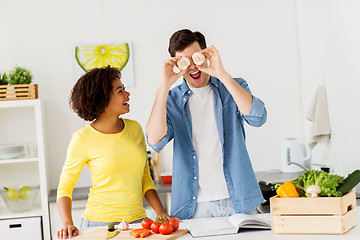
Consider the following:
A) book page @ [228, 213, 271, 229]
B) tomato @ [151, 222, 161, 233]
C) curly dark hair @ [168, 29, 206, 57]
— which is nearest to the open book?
book page @ [228, 213, 271, 229]

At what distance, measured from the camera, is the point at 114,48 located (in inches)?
162

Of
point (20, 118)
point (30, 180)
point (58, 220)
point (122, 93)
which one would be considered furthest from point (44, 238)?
point (122, 93)

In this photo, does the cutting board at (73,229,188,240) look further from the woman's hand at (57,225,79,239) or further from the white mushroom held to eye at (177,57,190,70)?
the white mushroom held to eye at (177,57,190,70)

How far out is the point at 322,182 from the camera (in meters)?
1.80

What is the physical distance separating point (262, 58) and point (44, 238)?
228 centimetres

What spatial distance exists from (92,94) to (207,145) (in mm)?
556

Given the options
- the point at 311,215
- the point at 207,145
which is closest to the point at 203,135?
the point at 207,145

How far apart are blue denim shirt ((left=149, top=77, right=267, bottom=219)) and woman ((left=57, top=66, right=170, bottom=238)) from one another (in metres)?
0.13

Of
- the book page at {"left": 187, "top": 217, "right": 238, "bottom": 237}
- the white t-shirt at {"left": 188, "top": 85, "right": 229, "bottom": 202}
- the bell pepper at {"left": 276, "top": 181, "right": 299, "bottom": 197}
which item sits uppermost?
the white t-shirt at {"left": 188, "top": 85, "right": 229, "bottom": 202}

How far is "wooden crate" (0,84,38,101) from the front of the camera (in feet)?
12.3

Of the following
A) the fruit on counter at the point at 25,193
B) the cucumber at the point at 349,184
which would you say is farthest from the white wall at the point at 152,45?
the cucumber at the point at 349,184

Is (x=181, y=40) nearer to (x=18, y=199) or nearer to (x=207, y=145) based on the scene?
(x=207, y=145)

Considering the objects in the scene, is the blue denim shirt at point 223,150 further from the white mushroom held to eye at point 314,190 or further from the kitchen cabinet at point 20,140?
the kitchen cabinet at point 20,140

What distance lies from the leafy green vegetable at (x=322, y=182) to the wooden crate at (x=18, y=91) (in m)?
2.51
